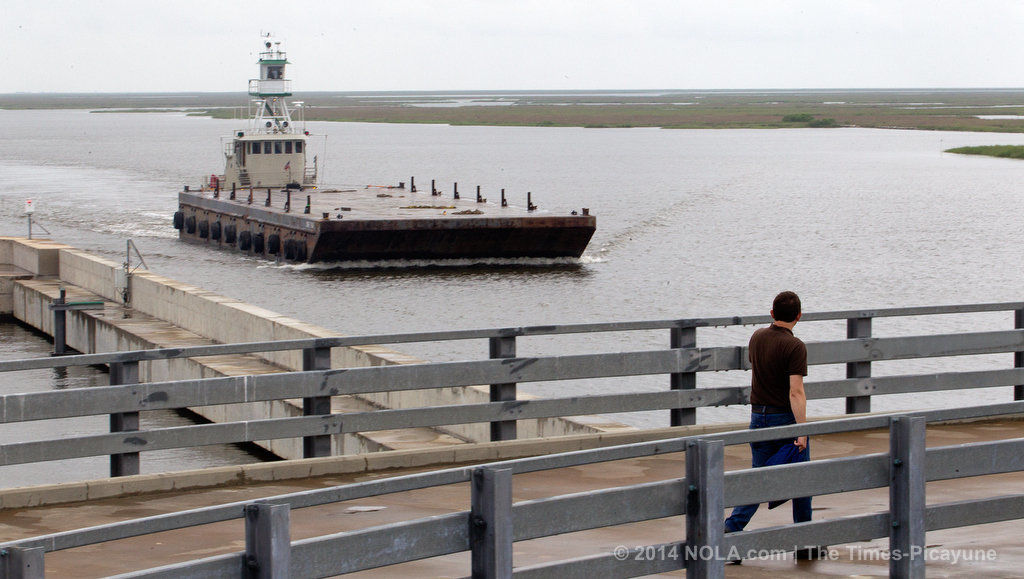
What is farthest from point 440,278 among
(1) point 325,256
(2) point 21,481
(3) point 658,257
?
(2) point 21,481

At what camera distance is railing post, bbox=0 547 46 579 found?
456 cm

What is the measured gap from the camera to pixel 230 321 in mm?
25609

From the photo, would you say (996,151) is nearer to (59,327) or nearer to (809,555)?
(59,327)

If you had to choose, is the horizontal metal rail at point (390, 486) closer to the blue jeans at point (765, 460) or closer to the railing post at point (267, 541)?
the railing post at point (267, 541)

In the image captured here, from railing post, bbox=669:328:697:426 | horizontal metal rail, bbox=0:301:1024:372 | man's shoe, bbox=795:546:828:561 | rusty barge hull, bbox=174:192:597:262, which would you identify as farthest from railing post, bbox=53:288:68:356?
man's shoe, bbox=795:546:828:561

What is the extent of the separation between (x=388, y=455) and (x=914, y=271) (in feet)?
142

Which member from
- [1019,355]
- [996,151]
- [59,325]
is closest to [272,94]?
[59,325]

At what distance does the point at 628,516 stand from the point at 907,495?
4.82 feet

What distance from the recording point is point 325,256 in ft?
167

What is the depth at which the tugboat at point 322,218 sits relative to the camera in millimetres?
50312

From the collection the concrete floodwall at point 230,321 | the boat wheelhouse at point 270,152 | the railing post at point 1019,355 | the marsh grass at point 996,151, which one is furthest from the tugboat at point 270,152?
the marsh grass at point 996,151

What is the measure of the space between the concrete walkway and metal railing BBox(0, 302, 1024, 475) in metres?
0.45

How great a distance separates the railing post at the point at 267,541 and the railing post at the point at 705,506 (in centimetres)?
193

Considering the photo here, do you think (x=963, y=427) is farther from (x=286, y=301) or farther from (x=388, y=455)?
(x=286, y=301)
